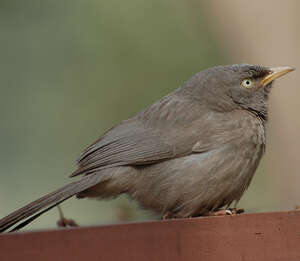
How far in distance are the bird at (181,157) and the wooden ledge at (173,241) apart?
115 centimetres

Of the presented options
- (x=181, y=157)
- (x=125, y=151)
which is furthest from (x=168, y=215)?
(x=125, y=151)

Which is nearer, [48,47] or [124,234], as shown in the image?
[124,234]

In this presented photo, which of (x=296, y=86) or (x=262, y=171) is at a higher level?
(x=296, y=86)

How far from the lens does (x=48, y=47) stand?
1070cm

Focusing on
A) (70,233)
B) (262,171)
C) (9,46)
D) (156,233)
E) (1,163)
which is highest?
(9,46)

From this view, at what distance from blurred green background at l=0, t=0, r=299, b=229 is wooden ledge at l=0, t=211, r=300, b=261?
654 centimetres

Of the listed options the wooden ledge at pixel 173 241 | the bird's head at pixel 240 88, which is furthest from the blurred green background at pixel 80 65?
the wooden ledge at pixel 173 241

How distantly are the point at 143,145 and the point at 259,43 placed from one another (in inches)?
164

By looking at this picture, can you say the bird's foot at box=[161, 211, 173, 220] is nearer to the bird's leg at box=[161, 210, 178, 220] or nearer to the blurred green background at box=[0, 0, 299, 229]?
the bird's leg at box=[161, 210, 178, 220]

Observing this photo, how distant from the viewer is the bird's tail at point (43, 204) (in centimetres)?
396

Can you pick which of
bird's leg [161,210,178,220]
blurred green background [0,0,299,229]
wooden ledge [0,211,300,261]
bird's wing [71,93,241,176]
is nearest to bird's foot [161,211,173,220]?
bird's leg [161,210,178,220]

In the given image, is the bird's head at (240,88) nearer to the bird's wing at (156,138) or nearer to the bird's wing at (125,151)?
the bird's wing at (156,138)

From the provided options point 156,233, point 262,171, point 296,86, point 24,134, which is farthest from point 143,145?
point 24,134

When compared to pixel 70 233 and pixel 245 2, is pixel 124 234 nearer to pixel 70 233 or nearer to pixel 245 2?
pixel 70 233
